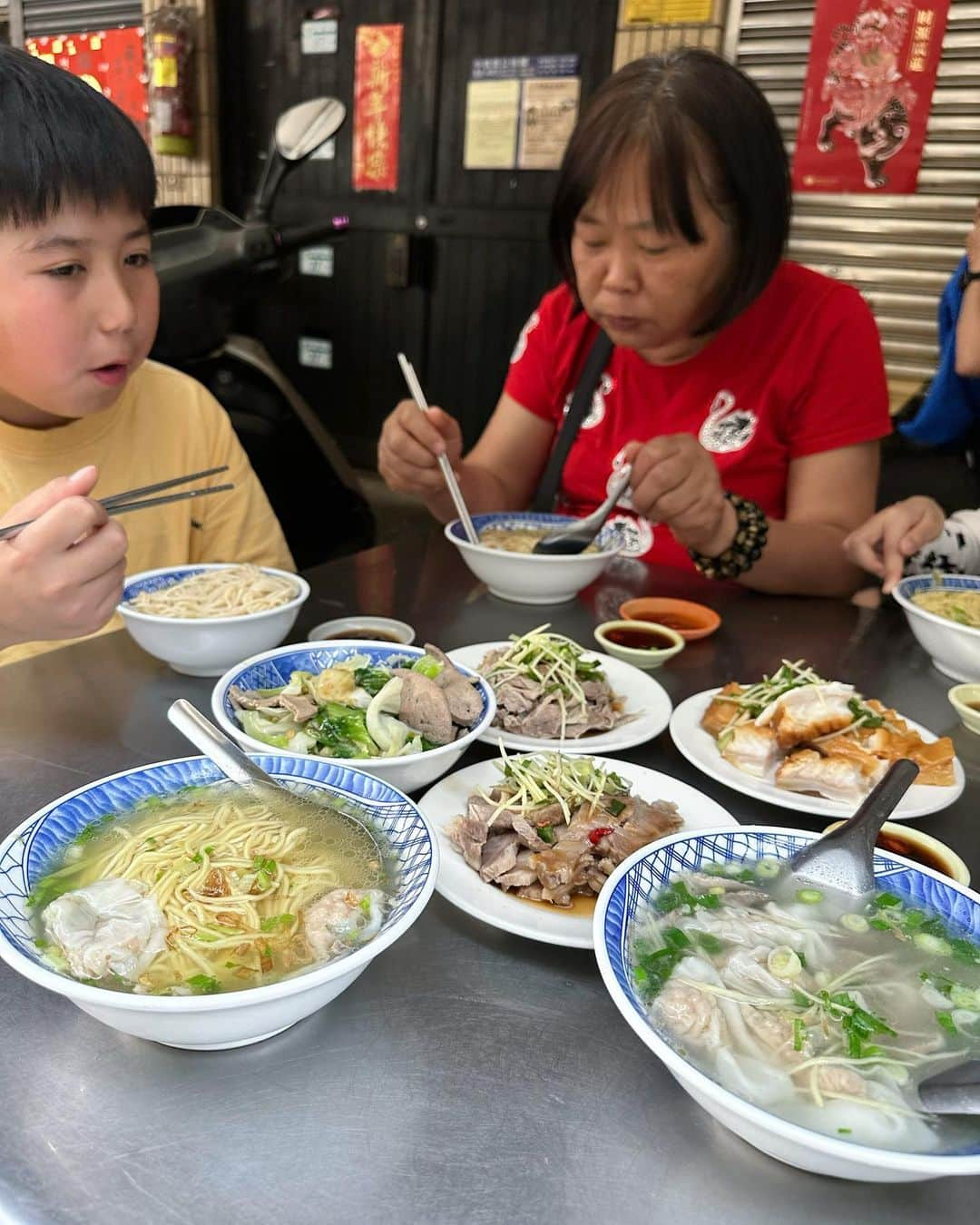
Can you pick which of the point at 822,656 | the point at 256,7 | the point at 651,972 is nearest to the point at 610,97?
the point at 822,656

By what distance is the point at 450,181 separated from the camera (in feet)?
19.2

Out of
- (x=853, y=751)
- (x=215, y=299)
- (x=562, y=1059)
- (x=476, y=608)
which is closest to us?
(x=562, y=1059)

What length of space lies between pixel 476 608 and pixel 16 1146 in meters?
1.44

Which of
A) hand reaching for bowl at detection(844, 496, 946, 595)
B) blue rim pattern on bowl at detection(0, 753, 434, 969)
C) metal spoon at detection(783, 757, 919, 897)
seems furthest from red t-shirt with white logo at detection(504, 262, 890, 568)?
blue rim pattern on bowl at detection(0, 753, 434, 969)

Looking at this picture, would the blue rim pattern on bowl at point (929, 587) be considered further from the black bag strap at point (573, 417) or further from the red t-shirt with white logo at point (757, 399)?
the black bag strap at point (573, 417)

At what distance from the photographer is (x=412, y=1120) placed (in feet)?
2.50

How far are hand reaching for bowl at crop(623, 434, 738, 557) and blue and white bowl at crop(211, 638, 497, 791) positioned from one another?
80 cm

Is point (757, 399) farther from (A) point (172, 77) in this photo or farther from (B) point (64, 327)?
(A) point (172, 77)

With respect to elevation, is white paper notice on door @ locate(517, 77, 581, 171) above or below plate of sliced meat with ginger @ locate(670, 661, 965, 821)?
above

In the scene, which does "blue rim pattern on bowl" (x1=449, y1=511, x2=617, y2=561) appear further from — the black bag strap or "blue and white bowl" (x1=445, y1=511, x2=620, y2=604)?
the black bag strap

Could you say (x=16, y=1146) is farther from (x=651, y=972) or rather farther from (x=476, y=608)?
(x=476, y=608)

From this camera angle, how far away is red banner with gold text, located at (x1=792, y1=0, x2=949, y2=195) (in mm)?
3926

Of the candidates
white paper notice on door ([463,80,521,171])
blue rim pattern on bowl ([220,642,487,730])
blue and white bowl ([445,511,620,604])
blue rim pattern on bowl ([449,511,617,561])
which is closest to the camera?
blue rim pattern on bowl ([220,642,487,730])

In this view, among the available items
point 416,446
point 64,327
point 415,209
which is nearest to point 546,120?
point 415,209
